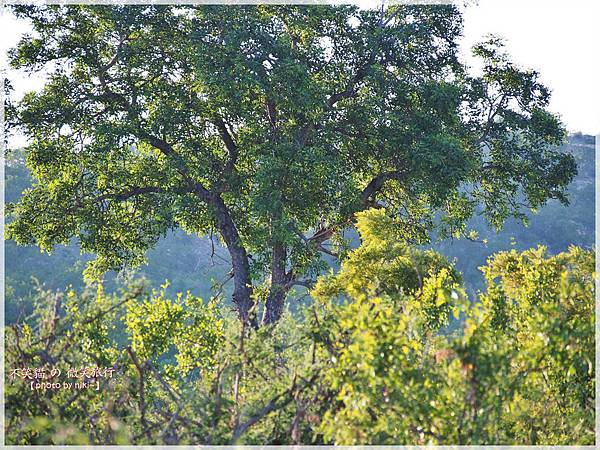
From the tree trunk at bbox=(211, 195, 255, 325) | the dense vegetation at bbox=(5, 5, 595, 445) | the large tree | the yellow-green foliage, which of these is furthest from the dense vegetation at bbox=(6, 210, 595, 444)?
the tree trunk at bbox=(211, 195, 255, 325)

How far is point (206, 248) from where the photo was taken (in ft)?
251

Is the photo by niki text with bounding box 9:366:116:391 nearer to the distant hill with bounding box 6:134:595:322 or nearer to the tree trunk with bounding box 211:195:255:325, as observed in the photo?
the tree trunk with bounding box 211:195:255:325

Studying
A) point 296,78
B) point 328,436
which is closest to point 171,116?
point 296,78

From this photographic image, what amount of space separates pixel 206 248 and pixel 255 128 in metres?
62.8

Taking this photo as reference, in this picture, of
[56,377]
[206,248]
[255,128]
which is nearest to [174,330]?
[56,377]

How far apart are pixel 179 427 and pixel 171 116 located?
8.79 m

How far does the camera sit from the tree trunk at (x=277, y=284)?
14500 mm

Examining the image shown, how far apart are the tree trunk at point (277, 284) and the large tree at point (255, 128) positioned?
43mm

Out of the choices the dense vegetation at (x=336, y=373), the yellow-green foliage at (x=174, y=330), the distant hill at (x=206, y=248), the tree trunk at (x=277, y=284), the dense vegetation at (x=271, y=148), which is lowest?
the dense vegetation at (x=336, y=373)

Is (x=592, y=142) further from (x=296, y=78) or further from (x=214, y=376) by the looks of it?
(x=214, y=376)

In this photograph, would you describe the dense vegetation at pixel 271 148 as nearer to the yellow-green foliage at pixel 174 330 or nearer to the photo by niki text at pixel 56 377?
the yellow-green foliage at pixel 174 330

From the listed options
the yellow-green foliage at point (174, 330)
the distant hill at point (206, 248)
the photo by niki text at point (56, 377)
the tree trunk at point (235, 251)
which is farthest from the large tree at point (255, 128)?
the distant hill at point (206, 248)

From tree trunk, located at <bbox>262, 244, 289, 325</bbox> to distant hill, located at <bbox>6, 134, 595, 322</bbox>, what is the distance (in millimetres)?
42293

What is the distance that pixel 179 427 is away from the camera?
6145 millimetres
